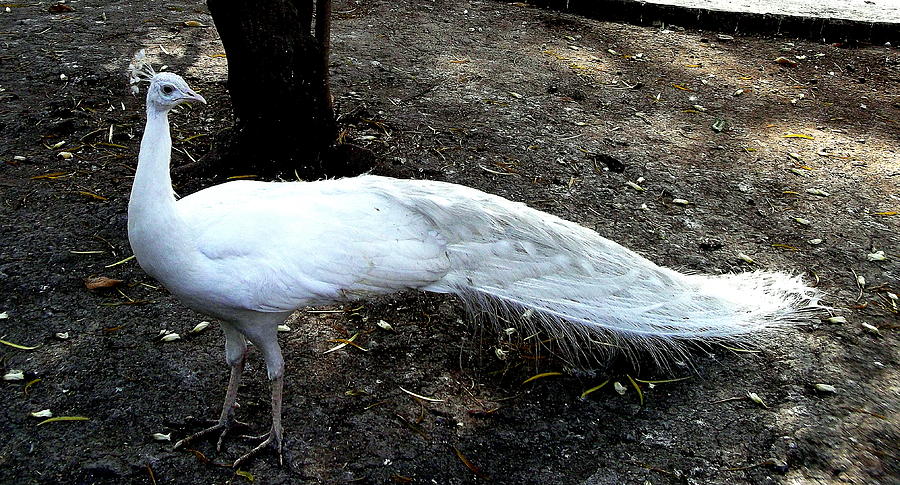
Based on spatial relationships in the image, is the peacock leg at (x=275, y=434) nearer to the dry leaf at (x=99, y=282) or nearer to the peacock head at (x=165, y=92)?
the peacock head at (x=165, y=92)

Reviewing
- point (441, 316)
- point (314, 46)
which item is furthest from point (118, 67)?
point (441, 316)

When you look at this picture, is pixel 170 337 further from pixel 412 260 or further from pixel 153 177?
pixel 412 260

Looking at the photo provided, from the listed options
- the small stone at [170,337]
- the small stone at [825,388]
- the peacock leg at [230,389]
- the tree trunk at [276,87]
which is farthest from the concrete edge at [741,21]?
the peacock leg at [230,389]

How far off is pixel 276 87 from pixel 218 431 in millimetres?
2179

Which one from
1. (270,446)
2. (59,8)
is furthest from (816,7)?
(59,8)

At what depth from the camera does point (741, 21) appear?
287 inches

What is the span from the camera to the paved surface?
7254mm

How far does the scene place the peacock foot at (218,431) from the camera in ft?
9.84

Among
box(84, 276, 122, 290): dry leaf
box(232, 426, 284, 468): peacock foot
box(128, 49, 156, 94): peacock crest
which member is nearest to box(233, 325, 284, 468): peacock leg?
box(232, 426, 284, 468): peacock foot

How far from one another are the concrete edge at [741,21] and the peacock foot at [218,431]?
5.92m

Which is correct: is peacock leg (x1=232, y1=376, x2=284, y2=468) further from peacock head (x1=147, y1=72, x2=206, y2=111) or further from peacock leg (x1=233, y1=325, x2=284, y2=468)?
peacock head (x1=147, y1=72, x2=206, y2=111)

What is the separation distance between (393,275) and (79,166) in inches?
117

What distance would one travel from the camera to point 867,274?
4105mm

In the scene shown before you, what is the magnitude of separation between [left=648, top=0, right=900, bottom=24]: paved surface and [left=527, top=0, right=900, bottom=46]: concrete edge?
60 millimetres
